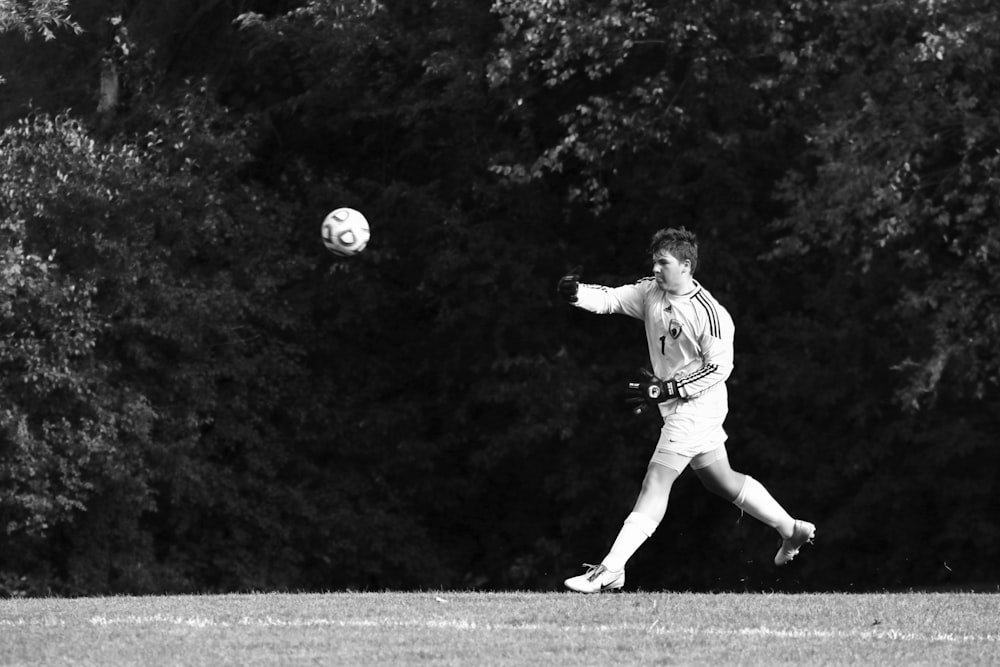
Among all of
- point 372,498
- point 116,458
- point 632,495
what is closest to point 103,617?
point 116,458

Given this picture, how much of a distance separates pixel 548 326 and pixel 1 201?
22.3ft

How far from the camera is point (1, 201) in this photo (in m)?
18.6

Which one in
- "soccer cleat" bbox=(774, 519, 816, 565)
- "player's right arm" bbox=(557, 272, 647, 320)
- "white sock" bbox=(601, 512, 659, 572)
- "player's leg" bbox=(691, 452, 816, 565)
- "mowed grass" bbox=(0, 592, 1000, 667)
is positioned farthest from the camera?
"soccer cleat" bbox=(774, 519, 816, 565)

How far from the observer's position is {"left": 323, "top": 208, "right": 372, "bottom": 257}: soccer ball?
11.3m

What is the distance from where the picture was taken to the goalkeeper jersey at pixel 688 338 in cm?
879

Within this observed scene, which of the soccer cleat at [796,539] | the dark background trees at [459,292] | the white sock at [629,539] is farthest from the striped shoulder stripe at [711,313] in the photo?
the dark background trees at [459,292]

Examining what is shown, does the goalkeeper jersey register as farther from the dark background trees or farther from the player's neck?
the dark background trees

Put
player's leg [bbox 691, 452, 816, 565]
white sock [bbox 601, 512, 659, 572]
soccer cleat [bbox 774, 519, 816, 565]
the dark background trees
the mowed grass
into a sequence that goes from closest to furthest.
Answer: the mowed grass → white sock [bbox 601, 512, 659, 572] → player's leg [bbox 691, 452, 816, 565] → soccer cleat [bbox 774, 519, 816, 565] → the dark background trees

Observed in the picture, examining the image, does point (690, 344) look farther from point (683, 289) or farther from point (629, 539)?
point (629, 539)

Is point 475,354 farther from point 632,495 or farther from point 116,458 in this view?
point 116,458

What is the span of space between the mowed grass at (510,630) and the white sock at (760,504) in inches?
16.8

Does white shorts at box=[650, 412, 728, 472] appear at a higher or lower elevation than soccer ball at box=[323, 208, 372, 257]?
lower

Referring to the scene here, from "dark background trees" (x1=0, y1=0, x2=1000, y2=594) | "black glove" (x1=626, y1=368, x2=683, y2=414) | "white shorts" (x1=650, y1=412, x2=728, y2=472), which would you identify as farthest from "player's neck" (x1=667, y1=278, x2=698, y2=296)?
"dark background trees" (x1=0, y1=0, x2=1000, y2=594)

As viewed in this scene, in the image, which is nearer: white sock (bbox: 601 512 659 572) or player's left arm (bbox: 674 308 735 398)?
white sock (bbox: 601 512 659 572)
